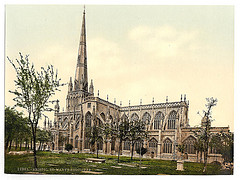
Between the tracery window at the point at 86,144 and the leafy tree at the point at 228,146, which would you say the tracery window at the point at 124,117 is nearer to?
the tracery window at the point at 86,144

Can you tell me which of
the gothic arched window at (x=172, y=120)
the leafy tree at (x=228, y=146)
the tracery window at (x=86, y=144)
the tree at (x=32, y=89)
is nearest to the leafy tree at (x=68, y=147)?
the tracery window at (x=86, y=144)

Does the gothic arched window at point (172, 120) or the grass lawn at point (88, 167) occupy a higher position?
the gothic arched window at point (172, 120)

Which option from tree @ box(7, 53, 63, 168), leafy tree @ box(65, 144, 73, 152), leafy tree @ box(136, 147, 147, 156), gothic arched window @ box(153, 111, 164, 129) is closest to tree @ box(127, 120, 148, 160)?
leafy tree @ box(136, 147, 147, 156)

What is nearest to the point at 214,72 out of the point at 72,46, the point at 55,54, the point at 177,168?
the point at 177,168

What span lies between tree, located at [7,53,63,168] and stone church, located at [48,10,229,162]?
1.07 meters

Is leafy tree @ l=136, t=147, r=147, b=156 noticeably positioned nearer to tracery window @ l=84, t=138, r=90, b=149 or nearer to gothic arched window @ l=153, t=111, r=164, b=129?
gothic arched window @ l=153, t=111, r=164, b=129

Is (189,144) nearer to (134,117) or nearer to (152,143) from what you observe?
(152,143)

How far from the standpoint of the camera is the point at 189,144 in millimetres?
10805

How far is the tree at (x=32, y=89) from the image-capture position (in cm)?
988

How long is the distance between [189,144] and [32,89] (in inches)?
346

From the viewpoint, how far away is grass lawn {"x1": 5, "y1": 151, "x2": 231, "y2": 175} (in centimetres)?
966

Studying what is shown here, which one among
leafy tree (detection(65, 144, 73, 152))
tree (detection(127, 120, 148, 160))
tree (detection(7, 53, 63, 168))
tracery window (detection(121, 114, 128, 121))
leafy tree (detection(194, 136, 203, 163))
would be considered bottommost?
leafy tree (detection(65, 144, 73, 152))

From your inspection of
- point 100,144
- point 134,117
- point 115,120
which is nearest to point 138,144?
point 134,117
